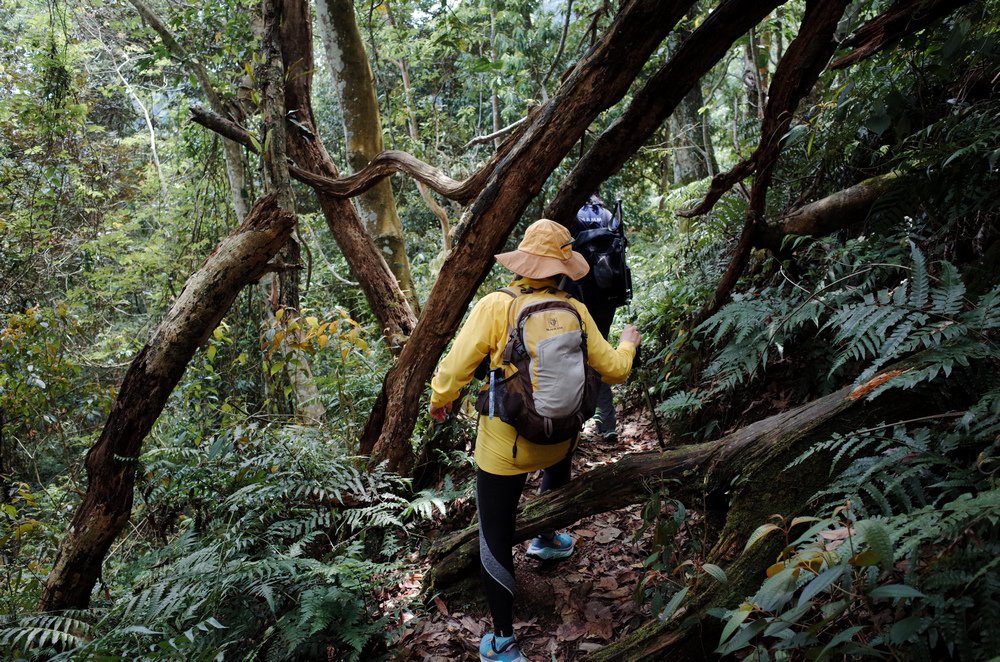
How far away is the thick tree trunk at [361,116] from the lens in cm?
604

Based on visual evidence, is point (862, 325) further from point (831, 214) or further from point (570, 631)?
point (570, 631)

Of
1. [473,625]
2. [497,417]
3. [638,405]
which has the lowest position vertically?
[473,625]

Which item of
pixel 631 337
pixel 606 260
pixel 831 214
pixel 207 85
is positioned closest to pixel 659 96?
pixel 606 260

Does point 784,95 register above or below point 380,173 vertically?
below

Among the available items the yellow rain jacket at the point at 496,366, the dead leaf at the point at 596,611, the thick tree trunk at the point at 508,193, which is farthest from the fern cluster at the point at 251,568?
the dead leaf at the point at 596,611

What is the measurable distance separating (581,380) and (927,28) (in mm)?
3165

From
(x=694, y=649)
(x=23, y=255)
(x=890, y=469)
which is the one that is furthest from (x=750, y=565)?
(x=23, y=255)

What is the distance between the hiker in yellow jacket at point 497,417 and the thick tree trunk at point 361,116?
3187 millimetres

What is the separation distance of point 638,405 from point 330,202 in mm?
3665

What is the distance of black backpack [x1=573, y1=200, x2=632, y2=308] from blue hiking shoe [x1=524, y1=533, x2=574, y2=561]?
1794mm

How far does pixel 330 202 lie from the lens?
5668 mm

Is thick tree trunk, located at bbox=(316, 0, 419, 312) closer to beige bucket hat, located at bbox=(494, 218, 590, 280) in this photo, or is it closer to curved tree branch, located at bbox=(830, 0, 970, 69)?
beige bucket hat, located at bbox=(494, 218, 590, 280)

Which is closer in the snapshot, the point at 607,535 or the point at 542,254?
the point at 542,254

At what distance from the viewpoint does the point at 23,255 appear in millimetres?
7254
